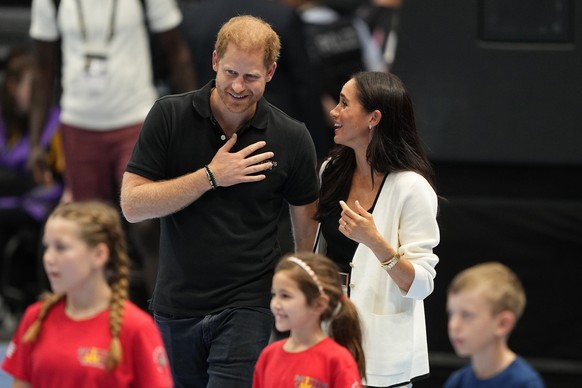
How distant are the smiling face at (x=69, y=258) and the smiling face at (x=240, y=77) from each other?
2.76ft

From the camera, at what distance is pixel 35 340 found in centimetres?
405

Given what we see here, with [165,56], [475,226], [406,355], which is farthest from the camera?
[165,56]

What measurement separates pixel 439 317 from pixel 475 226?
498mm

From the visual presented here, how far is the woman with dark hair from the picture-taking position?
4629 millimetres

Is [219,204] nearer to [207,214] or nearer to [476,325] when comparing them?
[207,214]

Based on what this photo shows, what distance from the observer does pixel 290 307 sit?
14.2 feet

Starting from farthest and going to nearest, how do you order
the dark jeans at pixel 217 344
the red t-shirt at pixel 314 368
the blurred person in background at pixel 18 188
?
the blurred person in background at pixel 18 188 → the dark jeans at pixel 217 344 → the red t-shirt at pixel 314 368

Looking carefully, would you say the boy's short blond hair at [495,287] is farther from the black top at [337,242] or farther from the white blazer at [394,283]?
the black top at [337,242]

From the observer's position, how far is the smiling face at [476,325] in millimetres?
3875

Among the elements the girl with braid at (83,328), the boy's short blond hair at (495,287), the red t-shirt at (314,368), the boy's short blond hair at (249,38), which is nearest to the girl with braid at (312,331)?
the red t-shirt at (314,368)

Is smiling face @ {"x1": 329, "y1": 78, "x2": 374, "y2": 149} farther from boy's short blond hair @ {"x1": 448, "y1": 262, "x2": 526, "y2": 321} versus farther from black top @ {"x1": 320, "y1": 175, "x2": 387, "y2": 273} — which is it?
boy's short blond hair @ {"x1": 448, "y1": 262, "x2": 526, "y2": 321}

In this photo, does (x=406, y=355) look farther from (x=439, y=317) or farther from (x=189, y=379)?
(x=439, y=317)

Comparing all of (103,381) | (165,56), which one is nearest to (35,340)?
(103,381)

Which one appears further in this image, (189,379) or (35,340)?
(189,379)
